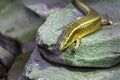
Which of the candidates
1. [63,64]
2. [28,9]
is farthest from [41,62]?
[28,9]

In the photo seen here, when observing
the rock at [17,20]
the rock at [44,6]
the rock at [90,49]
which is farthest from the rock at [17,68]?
the rock at [44,6]

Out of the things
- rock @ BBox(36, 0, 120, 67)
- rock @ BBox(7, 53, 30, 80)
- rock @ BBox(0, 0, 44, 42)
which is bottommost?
rock @ BBox(0, 0, 44, 42)

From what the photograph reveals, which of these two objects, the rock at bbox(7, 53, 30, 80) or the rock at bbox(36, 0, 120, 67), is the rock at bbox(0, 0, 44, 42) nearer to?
the rock at bbox(7, 53, 30, 80)

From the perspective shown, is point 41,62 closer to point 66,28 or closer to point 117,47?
point 66,28

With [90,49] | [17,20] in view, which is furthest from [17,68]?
[17,20]

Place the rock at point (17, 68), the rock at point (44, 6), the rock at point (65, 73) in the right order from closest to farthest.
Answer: the rock at point (65, 73) < the rock at point (17, 68) < the rock at point (44, 6)

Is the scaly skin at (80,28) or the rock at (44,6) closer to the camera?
the scaly skin at (80,28)

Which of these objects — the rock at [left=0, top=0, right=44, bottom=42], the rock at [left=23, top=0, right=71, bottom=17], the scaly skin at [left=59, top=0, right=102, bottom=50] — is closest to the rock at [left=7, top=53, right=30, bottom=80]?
the scaly skin at [left=59, top=0, right=102, bottom=50]

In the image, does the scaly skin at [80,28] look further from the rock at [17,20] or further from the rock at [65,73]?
the rock at [17,20]
